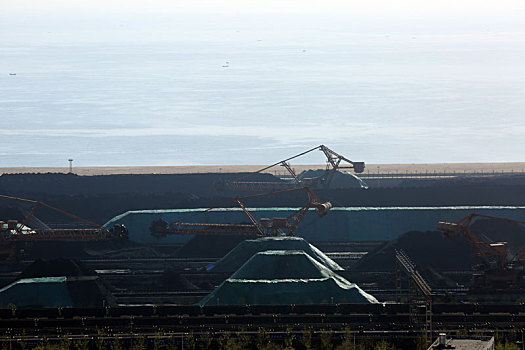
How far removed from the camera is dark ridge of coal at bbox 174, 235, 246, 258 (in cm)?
11956

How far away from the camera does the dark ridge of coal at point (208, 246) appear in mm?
119562

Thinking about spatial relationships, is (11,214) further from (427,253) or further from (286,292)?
(286,292)

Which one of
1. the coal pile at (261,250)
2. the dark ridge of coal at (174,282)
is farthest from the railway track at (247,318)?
the coal pile at (261,250)

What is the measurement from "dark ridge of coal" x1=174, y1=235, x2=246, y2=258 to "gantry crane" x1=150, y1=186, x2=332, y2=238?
59 cm

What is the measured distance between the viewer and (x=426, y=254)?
364 ft

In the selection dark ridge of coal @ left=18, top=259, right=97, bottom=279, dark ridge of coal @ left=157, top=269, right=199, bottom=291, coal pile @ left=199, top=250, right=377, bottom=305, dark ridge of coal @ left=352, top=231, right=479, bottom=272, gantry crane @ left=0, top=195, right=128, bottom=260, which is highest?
gantry crane @ left=0, top=195, right=128, bottom=260

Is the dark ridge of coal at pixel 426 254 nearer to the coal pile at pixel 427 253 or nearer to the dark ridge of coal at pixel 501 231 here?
the coal pile at pixel 427 253

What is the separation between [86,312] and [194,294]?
13371mm

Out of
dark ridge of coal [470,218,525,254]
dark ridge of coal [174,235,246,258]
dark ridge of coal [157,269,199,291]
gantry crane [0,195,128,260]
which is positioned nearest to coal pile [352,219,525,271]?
dark ridge of coal [470,218,525,254]

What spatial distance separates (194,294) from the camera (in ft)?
317

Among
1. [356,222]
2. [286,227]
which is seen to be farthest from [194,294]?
[356,222]

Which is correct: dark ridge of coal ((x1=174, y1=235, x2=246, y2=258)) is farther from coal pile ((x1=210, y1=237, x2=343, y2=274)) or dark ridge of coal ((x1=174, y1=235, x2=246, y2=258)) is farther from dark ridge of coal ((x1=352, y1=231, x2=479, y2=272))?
dark ridge of coal ((x1=352, y1=231, x2=479, y2=272))

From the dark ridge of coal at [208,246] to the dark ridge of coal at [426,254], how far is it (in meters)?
14.0

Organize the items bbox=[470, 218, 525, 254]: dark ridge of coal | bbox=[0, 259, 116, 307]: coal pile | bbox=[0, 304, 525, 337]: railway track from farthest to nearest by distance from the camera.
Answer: bbox=[470, 218, 525, 254]: dark ridge of coal < bbox=[0, 259, 116, 307]: coal pile < bbox=[0, 304, 525, 337]: railway track
